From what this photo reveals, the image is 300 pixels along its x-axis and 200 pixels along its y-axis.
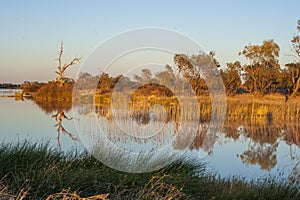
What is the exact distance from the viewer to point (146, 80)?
8516mm

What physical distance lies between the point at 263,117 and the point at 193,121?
26.2 feet

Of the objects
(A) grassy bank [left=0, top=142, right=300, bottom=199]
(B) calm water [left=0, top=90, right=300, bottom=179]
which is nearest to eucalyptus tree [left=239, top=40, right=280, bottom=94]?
(B) calm water [left=0, top=90, right=300, bottom=179]

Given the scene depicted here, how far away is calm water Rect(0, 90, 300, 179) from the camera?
9.54m

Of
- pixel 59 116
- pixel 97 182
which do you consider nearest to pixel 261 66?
pixel 59 116

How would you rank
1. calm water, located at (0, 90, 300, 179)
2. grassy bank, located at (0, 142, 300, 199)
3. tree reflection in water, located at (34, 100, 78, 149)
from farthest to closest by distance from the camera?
tree reflection in water, located at (34, 100, 78, 149) → calm water, located at (0, 90, 300, 179) → grassy bank, located at (0, 142, 300, 199)

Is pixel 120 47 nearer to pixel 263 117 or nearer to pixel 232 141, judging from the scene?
pixel 232 141

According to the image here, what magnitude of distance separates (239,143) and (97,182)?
30.7 ft

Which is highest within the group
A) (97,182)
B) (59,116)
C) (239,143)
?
(97,182)

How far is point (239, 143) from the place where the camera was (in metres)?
13.7

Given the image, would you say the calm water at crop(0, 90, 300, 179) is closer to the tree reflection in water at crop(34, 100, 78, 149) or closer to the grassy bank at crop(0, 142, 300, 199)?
the tree reflection in water at crop(34, 100, 78, 149)

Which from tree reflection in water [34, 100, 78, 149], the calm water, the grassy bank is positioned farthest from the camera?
tree reflection in water [34, 100, 78, 149]

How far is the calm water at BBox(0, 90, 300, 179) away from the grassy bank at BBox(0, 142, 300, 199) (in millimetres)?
1666

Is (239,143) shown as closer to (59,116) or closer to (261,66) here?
(59,116)

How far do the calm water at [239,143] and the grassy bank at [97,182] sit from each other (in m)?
1.67
